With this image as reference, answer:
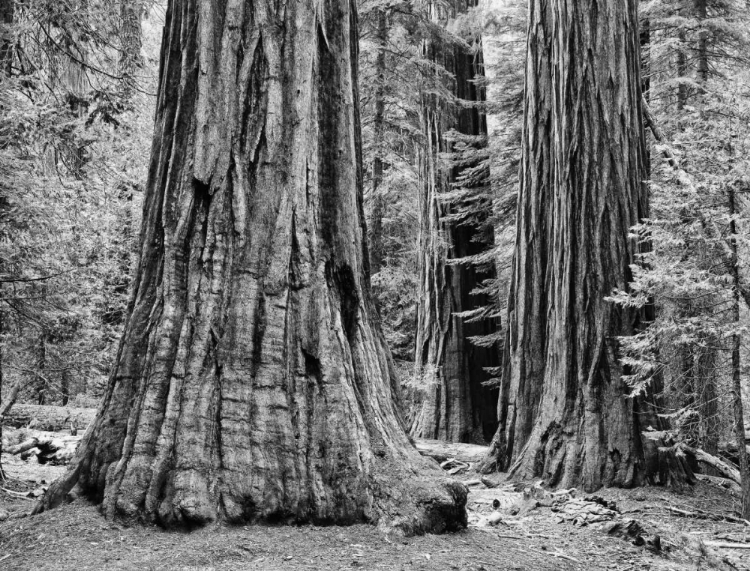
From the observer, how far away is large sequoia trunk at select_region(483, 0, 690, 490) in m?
6.84

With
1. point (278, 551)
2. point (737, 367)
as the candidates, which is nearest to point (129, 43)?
point (278, 551)

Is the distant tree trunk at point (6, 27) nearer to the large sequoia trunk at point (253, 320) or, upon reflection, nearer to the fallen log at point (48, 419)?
the large sequoia trunk at point (253, 320)

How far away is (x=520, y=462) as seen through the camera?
7.39m

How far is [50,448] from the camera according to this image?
891 cm

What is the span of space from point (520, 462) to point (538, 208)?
10.0 ft

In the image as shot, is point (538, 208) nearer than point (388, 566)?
No

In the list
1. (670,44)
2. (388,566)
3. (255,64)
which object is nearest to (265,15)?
(255,64)

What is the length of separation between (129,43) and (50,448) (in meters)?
5.36

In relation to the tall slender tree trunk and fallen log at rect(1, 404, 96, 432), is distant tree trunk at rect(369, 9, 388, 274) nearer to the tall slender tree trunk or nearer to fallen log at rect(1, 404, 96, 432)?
fallen log at rect(1, 404, 96, 432)

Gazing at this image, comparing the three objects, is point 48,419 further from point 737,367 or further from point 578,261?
point 737,367

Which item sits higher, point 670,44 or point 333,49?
point 670,44

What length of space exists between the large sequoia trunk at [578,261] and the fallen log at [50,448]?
549 centimetres

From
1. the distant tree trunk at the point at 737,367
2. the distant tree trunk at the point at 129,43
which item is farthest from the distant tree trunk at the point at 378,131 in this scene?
the distant tree trunk at the point at 737,367

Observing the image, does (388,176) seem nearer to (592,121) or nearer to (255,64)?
(592,121)
